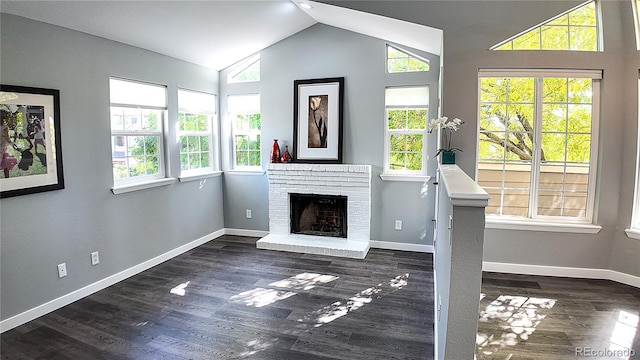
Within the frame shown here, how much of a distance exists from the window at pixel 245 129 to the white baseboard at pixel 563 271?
3465mm

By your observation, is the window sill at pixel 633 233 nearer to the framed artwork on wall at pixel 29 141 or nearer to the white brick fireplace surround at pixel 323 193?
the white brick fireplace surround at pixel 323 193

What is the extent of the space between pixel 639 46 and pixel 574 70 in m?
0.56

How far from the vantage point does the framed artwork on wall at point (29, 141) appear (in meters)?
2.71

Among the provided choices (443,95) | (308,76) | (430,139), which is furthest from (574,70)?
(308,76)

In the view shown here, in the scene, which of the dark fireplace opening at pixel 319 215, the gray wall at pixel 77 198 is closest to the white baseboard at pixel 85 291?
the gray wall at pixel 77 198

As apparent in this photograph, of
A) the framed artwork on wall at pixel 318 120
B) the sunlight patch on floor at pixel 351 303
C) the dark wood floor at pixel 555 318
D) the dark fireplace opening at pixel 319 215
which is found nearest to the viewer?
the dark wood floor at pixel 555 318

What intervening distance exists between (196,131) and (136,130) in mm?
1038

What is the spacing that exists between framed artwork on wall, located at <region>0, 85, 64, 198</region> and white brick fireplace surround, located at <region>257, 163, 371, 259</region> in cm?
251

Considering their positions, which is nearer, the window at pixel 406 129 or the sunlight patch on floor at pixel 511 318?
the sunlight patch on floor at pixel 511 318

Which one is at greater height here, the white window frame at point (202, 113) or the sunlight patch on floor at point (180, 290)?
the white window frame at point (202, 113)

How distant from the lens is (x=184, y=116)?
4668mm

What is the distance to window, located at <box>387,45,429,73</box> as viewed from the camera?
4434mm

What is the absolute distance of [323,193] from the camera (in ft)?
15.6

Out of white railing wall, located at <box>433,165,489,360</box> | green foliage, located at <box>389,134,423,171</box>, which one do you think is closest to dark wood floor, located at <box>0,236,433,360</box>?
white railing wall, located at <box>433,165,489,360</box>
